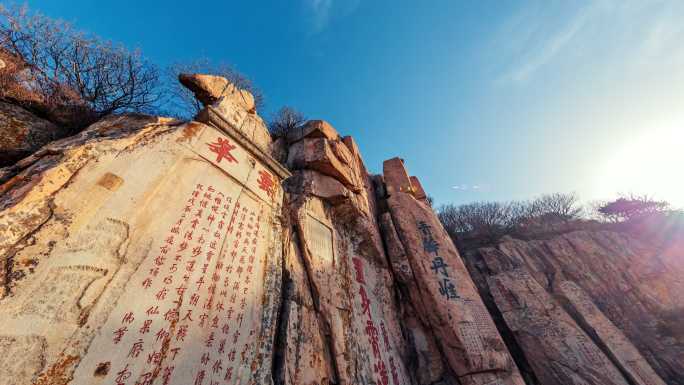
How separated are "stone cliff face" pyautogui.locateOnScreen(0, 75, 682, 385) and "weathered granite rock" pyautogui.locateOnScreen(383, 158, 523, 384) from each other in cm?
3

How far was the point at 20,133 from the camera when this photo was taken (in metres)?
Result: 3.42

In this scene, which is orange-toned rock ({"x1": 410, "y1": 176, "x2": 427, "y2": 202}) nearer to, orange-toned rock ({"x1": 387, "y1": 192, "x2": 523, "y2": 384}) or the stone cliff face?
the stone cliff face

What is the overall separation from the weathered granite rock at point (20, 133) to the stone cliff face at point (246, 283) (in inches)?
63.4

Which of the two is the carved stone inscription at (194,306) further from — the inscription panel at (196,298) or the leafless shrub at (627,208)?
the leafless shrub at (627,208)

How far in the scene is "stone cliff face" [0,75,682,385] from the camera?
160 centimetres

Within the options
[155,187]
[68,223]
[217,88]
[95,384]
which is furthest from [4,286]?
[217,88]

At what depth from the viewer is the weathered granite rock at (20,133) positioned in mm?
3191

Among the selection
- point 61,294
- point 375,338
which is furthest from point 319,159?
point 61,294

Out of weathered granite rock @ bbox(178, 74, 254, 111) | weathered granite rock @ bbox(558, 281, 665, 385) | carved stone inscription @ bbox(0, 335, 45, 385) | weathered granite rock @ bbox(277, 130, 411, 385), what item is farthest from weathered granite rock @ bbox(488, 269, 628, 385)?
weathered granite rock @ bbox(178, 74, 254, 111)

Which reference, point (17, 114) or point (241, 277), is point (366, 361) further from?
point (17, 114)

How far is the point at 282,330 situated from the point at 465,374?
3605 mm

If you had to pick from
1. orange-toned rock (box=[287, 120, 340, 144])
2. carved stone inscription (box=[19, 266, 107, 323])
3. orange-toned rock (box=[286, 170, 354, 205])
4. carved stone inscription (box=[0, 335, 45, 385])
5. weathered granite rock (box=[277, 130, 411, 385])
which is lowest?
carved stone inscription (box=[0, 335, 45, 385])

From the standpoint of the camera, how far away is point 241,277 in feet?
8.85

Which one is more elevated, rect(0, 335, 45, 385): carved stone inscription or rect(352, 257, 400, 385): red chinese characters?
rect(352, 257, 400, 385): red chinese characters
